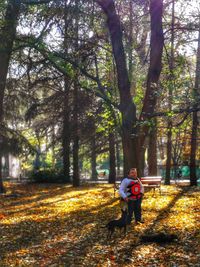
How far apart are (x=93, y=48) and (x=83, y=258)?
12475 millimetres

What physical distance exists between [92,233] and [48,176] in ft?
57.1

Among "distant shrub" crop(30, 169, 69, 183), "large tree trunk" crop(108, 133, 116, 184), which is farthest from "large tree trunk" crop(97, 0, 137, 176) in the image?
"distant shrub" crop(30, 169, 69, 183)

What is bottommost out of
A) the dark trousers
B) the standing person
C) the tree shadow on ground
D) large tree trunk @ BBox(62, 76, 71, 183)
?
the tree shadow on ground

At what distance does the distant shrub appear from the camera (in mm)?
27031

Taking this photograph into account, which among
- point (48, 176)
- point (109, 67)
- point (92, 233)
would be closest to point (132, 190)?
point (92, 233)

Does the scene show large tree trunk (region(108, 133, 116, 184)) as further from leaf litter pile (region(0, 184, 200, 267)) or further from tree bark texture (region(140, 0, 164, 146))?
tree bark texture (region(140, 0, 164, 146))

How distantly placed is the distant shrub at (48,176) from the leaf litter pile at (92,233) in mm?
10804

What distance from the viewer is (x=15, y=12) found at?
1520cm

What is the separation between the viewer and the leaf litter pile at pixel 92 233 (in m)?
7.81

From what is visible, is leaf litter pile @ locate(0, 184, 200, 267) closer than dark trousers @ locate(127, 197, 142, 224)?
Yes

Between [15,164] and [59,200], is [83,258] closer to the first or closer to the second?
[59,200]

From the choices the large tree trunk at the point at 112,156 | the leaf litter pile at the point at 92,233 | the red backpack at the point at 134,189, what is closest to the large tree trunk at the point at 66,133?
the large tree trunk at the point at 112,156

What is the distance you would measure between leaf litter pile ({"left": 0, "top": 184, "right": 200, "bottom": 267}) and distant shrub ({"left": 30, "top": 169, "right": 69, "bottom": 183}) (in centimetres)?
1080

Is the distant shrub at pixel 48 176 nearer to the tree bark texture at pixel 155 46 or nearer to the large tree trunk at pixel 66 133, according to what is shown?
the large tree trunk at pixel 66 133
